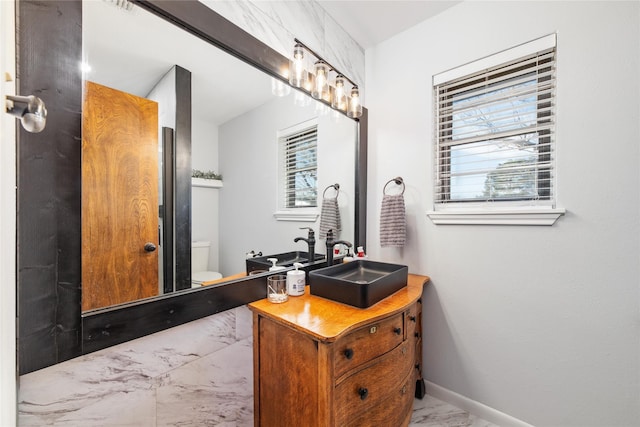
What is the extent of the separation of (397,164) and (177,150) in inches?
56.4

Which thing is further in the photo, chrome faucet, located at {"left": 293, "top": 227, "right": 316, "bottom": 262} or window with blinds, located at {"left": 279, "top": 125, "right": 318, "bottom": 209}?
Answer: chrome faucet, located at {"left": 293, "top": 227, "right": 316, "bottom": 262}

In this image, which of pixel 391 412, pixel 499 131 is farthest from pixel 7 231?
pixel 499 131

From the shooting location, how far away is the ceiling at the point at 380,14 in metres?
1.65

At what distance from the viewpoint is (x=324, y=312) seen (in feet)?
3.71

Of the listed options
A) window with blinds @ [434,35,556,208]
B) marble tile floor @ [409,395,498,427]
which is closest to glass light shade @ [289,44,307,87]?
window with blinds @ [434,35,556,208]

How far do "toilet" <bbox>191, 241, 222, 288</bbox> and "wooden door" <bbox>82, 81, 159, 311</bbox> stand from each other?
137mm

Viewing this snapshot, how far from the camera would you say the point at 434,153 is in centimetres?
175

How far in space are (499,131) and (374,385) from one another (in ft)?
5.04

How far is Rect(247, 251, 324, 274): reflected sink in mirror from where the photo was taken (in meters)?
1.32

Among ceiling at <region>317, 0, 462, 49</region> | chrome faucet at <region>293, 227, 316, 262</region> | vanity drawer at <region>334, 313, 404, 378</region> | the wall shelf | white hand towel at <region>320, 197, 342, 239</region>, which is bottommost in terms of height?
vanity drawer at <region>334, 313, 404, 378</region>

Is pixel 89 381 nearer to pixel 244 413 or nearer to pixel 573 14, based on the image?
pixel 244 413

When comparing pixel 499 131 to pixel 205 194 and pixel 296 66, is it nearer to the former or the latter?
pixel 296 66

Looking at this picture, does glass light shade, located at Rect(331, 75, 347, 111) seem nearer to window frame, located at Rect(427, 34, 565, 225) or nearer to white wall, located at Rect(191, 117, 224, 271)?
window frame, located at Rect(427, 34, 565, 225)

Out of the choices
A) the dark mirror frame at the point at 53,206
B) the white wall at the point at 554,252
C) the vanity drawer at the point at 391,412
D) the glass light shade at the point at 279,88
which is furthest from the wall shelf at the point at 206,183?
the white wall at the point at 554,252
